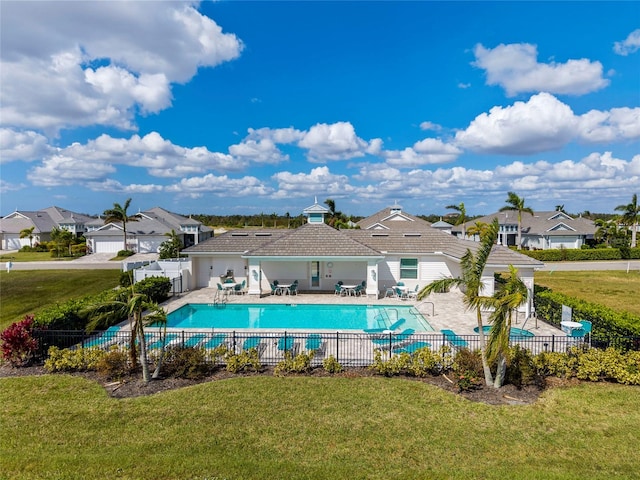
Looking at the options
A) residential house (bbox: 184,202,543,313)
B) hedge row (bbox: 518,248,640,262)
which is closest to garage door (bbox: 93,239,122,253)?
residential house (bbox: 184,202,543,313)

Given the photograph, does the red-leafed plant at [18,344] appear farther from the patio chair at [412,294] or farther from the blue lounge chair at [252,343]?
the patio chair at [412,294]

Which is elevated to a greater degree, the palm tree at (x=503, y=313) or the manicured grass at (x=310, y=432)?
the palm tree at (x=503, y=313)

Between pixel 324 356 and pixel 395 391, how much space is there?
3423mm

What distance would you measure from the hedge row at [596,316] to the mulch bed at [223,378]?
526cm

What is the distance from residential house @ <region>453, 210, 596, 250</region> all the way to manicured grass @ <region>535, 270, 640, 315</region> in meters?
16.5

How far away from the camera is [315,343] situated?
49.4ft

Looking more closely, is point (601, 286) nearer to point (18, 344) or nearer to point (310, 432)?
point (310, 432)

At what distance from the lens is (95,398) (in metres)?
10.4

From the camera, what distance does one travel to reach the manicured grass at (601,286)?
77.0 ft

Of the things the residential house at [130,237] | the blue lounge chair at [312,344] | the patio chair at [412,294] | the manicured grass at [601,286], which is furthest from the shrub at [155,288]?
the manicured grass at [601,286]

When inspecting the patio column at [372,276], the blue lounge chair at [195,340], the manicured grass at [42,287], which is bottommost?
the blue lounge chair at [195,340]

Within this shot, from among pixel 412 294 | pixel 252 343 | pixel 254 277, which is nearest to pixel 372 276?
pixel 412 294

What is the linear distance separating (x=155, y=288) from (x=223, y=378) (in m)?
12.2

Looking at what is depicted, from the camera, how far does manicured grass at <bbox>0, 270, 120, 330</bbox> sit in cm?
2092
